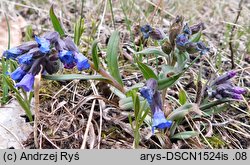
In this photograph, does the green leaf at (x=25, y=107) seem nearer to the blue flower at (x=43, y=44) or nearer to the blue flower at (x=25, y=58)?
the blue flower at (x=25, y=58)

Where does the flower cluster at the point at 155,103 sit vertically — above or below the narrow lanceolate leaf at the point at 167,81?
below

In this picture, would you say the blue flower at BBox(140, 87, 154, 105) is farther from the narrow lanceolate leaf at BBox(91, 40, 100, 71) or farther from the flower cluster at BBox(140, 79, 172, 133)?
the narrow lanceolate leaf at BBox(91, 40, 100, 71)

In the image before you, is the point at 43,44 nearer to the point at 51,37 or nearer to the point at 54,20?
the point at 51,37

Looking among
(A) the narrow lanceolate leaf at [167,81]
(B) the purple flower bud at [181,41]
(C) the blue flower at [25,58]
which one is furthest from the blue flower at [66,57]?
(B) the purple flower bud at [181,41]

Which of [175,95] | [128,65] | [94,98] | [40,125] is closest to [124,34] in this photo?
[128,65]

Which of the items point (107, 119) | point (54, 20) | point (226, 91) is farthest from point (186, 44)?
point (54, 20)

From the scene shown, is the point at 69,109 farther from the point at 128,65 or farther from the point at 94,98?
the point at 128,65

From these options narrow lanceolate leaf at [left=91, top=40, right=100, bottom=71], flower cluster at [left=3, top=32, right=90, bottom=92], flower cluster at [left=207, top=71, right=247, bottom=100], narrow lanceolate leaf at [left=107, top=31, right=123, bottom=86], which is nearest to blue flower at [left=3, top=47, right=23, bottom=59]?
flower cluster at [left=3, top=32, right=90, bottom=92]
